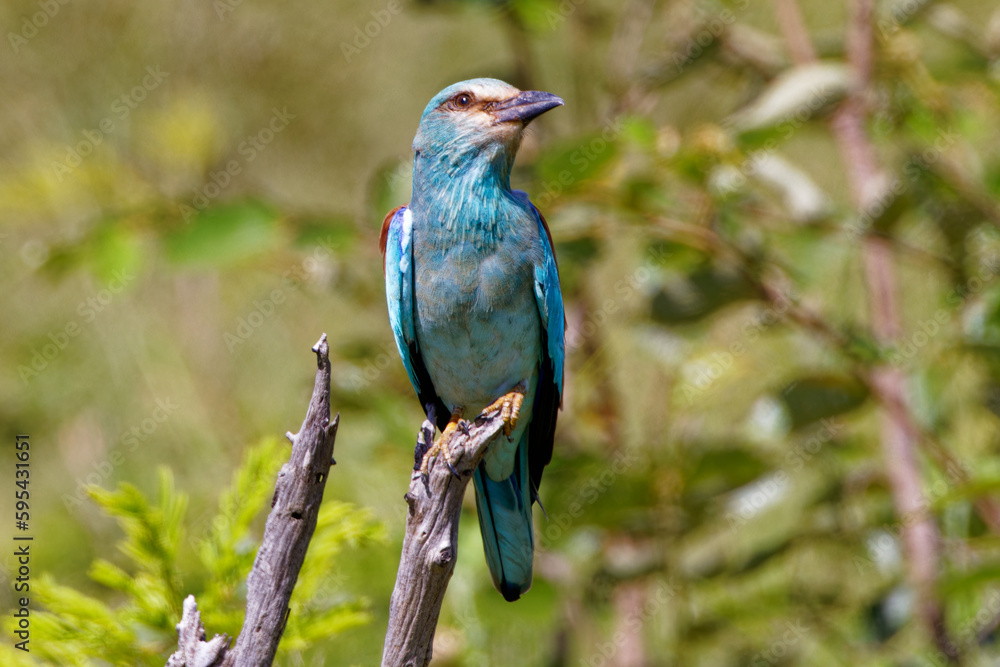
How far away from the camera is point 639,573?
139 inches

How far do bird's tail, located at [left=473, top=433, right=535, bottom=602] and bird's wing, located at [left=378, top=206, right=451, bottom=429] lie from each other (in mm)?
432

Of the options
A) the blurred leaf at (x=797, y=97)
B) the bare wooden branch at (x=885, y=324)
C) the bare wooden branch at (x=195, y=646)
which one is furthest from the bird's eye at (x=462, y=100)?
the bare wooden branch at (x=195, y=646)

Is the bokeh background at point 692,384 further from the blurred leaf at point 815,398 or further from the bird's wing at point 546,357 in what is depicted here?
the bird's wing at point 546,357

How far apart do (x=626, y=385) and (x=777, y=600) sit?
1.80m

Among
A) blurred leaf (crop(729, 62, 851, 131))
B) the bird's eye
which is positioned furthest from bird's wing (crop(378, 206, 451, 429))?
blurred leaf (crop(729, 62, 851, 131))

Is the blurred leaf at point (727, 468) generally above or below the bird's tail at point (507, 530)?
below

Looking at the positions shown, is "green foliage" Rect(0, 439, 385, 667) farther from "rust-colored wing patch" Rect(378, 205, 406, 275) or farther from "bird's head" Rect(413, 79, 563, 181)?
"bird's head" Rect(413, 79, 563, 181)

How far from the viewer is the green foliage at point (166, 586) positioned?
77.6 inches

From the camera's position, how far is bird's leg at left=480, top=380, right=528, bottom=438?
9.00ft

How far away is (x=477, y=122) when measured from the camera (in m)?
2.80

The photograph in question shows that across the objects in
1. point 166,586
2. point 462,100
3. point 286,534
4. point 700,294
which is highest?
point 462,100

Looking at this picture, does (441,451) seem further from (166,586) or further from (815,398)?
(815,398)

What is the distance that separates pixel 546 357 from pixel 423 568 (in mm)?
1113

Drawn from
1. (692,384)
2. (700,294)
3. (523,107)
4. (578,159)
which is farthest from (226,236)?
(692,384)
